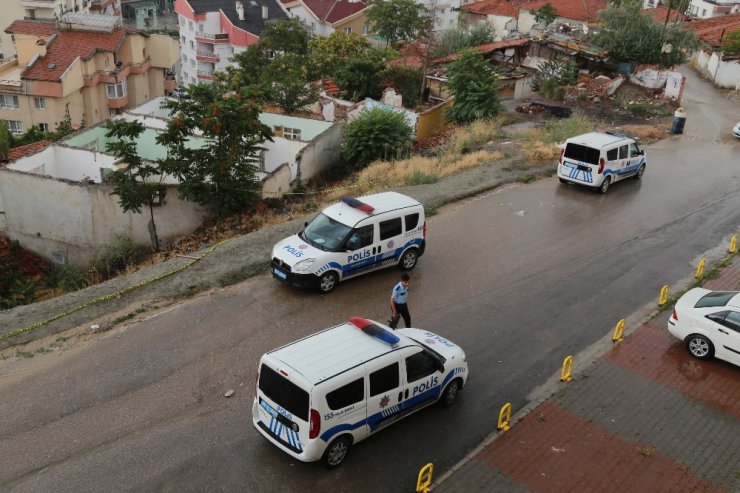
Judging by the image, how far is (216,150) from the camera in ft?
69.9

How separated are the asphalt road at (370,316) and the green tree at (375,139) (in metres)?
7.03

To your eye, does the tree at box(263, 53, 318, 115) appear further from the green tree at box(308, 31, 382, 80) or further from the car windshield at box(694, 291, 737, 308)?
the car windshield at box(694, 291, 737, 308)

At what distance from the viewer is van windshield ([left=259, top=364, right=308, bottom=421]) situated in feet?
30.2

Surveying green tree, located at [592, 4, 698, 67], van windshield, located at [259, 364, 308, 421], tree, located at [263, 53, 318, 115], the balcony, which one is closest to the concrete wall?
tree, located at [263, 53, 318, 115]

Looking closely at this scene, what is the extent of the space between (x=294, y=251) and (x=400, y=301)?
3.05m

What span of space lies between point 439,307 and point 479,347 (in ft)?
5.56

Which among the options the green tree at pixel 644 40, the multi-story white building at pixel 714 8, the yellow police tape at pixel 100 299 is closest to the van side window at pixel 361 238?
the yellow police tape at pixel 100 299

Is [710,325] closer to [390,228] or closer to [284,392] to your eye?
[390,228]

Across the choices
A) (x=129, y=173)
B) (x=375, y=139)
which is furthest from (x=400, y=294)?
(x=375, y=139)

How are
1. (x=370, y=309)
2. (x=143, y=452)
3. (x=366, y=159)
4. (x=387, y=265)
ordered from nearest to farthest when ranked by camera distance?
1. (x=143, y=452)
2. (x=370, y=309)
3. (x=387, y=265)
4. (x=366, y=159)

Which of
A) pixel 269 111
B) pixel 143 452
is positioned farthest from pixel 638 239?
pixel 269 111

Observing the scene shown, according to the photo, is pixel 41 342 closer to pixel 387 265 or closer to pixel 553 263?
pixel 387 265

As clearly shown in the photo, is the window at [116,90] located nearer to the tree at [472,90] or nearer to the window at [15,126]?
the window at [15,126]

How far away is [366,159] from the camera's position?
89.4 feet
